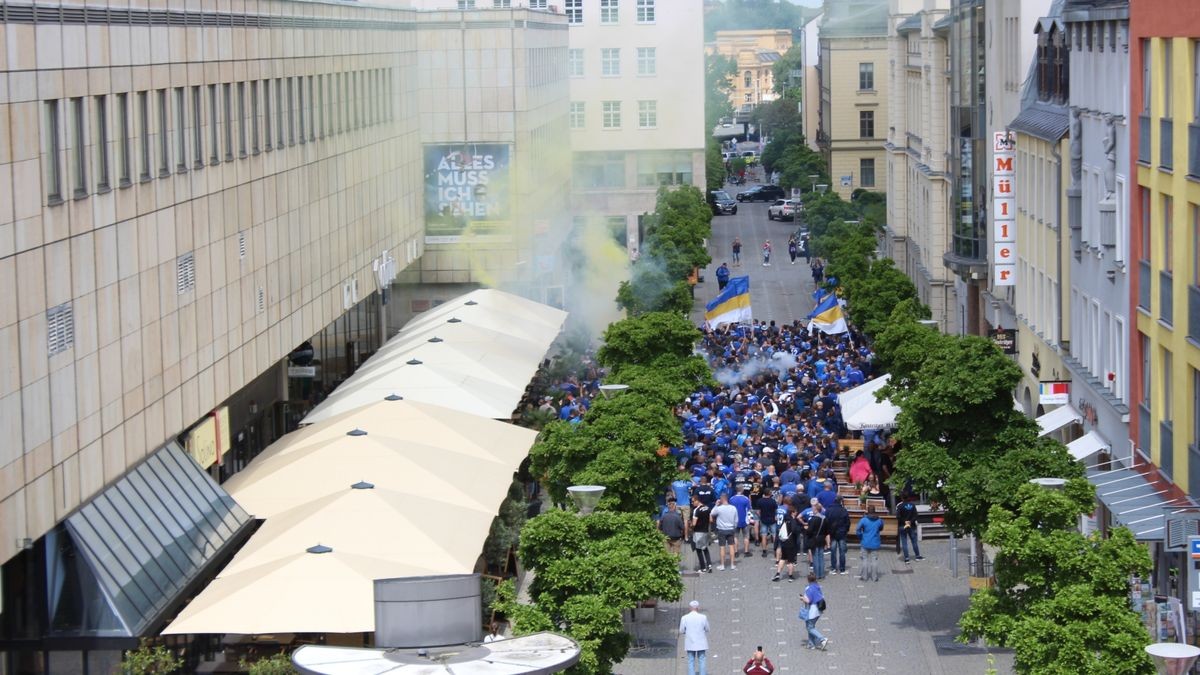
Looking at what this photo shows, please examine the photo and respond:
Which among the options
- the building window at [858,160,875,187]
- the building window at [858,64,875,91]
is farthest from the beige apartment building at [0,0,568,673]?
the building window at [858,160,875,187]

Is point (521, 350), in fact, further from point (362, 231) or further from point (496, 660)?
point (496, 660)

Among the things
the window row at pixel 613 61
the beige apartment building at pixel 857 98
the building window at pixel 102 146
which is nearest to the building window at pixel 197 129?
the building window at pixel 102 146

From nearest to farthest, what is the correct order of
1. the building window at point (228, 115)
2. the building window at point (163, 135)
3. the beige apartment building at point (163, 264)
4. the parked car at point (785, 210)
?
the beige apartment building at point (163, 264)
the building window at point (163, 135)
the building window at point (228, 115)
the parked car at point (785, 210)

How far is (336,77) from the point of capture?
1845 inches

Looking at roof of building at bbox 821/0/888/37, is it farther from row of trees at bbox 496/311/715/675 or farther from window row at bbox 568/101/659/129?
row of trees at bbox 496/311/715/675

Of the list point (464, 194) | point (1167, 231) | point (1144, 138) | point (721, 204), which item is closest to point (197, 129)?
point (1144, 138)

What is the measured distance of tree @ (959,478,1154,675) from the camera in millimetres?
19922

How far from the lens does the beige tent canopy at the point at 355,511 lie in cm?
2255

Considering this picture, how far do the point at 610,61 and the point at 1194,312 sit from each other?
7078 cm

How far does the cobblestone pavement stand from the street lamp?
200 centimetres

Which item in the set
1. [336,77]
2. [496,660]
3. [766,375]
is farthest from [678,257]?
[496,660]

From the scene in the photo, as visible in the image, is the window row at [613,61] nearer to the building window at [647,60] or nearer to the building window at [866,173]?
the building window at [647,60]

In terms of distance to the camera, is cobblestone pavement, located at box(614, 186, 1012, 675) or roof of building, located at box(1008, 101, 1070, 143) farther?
roof of building, located at box(1008, 101, 1070, 143)

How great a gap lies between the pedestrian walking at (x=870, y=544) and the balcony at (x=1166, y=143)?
22.2 ft
